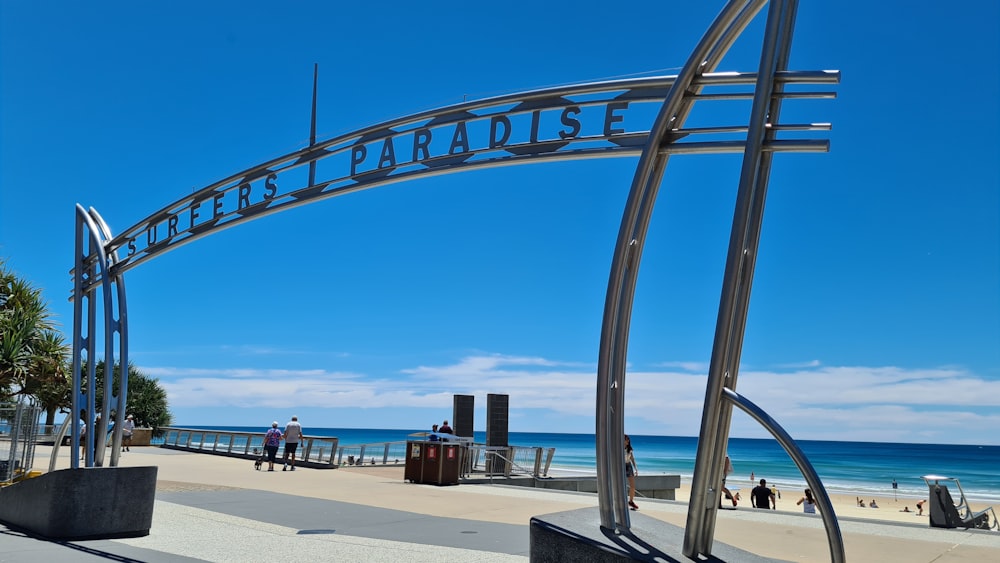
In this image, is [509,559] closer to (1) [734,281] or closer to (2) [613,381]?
(2) [613,381]

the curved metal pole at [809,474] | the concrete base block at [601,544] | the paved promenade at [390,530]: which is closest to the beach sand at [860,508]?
the paved promenade at [390,530]

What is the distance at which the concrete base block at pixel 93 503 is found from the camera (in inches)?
369

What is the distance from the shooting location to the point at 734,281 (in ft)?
15.4

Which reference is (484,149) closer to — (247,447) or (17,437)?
(17,437)

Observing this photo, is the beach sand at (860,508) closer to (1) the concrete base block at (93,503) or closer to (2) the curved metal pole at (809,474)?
(1) the concrete base block at (93,503)

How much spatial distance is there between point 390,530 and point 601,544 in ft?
20.8

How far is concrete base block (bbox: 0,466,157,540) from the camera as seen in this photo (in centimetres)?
938

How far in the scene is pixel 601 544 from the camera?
489 cm

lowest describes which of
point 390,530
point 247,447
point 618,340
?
point 247,447

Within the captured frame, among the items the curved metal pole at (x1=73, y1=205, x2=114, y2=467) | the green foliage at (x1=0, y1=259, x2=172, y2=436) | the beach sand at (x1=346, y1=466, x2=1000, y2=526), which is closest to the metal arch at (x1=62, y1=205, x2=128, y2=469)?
the curved metal pole at (x1=73, y1=205, x2=114, y2=467)

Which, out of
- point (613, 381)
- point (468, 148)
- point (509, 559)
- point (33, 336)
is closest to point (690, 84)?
point (613, 381)

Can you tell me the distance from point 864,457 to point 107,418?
10615cm

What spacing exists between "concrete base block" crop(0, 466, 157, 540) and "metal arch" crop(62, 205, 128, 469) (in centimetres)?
35

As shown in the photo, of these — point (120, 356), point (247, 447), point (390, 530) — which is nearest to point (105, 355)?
point (120, 356)
